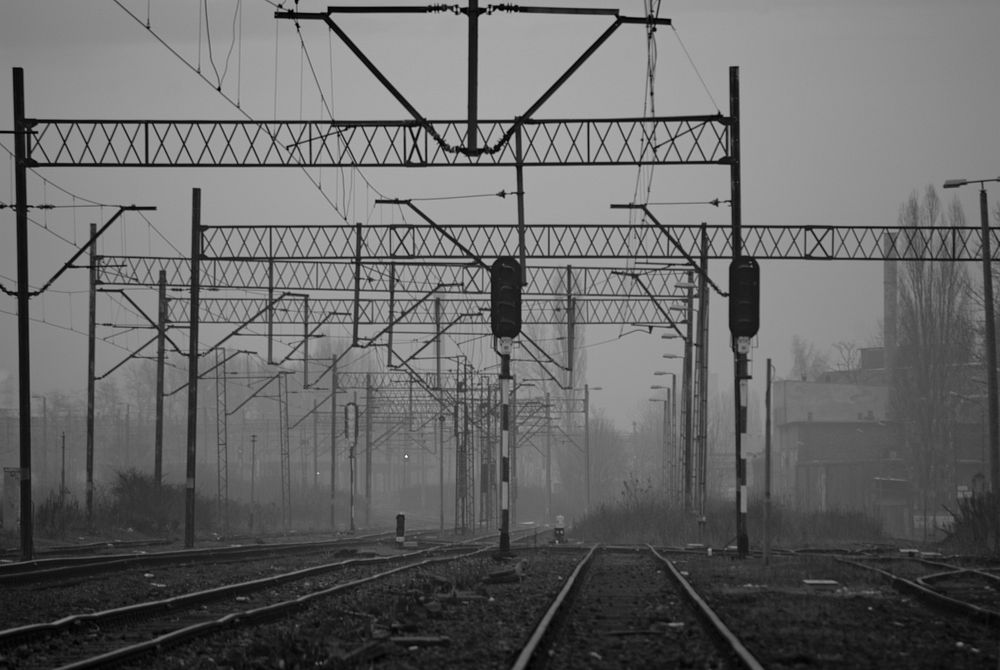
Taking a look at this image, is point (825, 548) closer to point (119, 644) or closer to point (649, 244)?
point (649, 244)

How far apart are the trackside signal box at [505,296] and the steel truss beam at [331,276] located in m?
18.6

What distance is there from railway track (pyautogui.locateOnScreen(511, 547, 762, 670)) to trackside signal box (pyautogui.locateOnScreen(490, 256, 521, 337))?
7.28 m

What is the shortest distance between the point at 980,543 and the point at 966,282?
4385cm

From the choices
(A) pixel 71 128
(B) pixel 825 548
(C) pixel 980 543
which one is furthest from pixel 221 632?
(C) pixel 980 543

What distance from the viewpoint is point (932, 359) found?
71875 millimetres

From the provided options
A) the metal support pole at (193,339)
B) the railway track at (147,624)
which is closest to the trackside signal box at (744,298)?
the railway track at (147,624)

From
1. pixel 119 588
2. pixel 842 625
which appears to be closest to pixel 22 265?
pixel 119 588

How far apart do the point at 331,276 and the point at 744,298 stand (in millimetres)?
25834

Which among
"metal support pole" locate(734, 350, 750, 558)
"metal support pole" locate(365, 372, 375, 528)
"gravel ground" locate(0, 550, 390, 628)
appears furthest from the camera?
"metal support pole" locate(365, 372, 375, 528)

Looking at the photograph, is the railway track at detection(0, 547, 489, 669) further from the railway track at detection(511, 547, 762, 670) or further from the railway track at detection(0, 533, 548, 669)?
the railway track at detection(511, 547, 762, 670)

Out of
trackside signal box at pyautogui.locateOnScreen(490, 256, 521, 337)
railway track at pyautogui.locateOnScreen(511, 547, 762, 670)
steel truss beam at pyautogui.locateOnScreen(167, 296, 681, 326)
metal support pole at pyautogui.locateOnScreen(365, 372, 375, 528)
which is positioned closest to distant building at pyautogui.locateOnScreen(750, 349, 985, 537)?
metal support pole at pyautogui.locateOnScreen(365, 372, 375, 528)

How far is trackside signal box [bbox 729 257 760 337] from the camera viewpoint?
83.1 ft

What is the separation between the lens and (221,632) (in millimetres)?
13273

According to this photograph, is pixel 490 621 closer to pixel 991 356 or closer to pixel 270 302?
pixel 991 356
